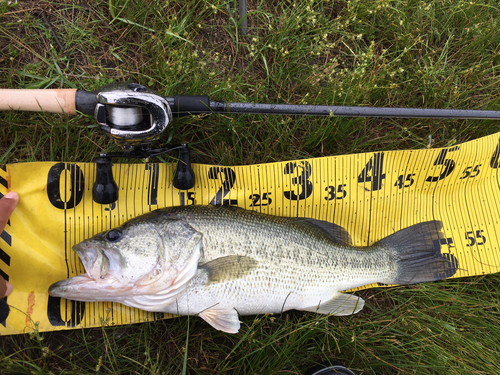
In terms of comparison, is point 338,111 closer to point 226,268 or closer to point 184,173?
point 184,173

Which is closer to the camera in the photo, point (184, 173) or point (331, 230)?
point (184, 173)

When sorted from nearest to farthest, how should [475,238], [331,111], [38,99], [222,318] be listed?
1. [38,99]
2. [222,318]
3. [331,111]
4. [475,238]

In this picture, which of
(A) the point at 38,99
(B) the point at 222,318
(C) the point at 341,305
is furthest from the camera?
(C) the point at 341,305

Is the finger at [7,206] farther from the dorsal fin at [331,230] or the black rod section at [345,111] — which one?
the dorsal fin at [331,230]

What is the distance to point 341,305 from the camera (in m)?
2.51

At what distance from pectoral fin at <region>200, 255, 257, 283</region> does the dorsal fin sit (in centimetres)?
69

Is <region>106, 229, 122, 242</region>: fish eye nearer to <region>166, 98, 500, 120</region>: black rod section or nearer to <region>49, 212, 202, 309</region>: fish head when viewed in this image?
<region>49, 212, 202, 309</region>: fish head

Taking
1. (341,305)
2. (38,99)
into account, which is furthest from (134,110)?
(341,305)

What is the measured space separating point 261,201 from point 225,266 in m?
0.74

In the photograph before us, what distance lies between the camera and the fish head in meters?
1.93

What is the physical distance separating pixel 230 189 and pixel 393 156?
5.09ft

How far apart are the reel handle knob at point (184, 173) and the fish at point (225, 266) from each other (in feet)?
0.64

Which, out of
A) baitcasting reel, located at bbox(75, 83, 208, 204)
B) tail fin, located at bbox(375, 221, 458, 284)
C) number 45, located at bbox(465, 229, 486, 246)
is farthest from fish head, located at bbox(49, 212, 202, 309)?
number 45, located at bbox(465, 229, 486, 246)

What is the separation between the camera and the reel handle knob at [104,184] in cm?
219
